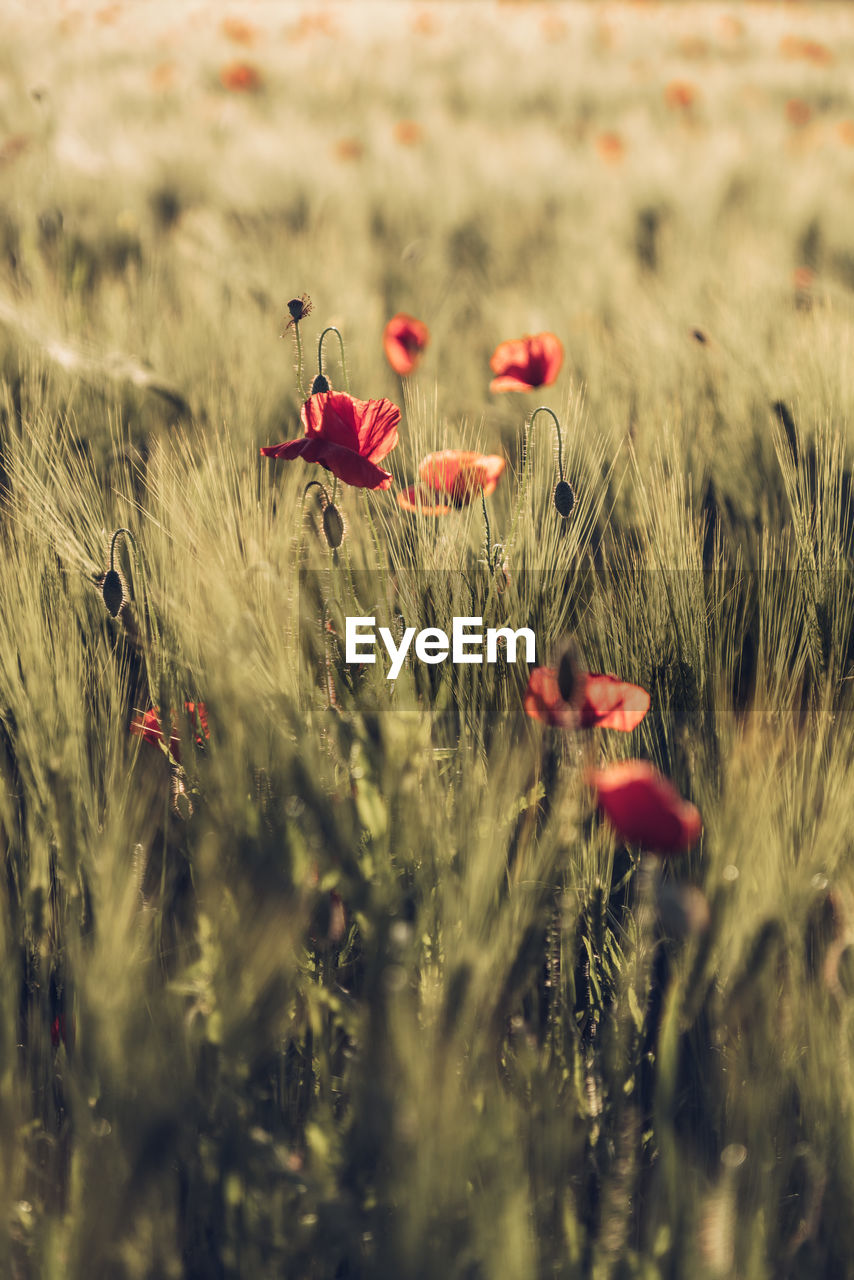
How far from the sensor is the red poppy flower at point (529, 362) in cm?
96

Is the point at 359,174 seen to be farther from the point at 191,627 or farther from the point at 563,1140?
the point at 563,1140

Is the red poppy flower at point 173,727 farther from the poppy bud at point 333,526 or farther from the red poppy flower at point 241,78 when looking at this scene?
the red poppy flower at point 241,78

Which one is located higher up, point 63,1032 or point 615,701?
point 615,701

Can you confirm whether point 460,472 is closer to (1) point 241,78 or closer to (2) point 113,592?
(2) point 113,592

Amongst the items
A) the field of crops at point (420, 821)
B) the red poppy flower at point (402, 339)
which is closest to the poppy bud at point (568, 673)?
the field of crops at point (420, 821)

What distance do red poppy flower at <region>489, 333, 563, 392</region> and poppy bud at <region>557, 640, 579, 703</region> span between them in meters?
0.49

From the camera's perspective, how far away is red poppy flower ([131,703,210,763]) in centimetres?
65

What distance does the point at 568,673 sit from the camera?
0.54 meters

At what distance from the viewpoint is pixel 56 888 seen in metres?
0.62

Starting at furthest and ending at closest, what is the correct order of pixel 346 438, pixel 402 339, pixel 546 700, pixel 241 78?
pixel 241 78
pixel 402 339
pixel 346 438
pixel 546 700

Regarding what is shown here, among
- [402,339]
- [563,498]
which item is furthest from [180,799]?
[402,339]

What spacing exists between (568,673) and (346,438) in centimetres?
28

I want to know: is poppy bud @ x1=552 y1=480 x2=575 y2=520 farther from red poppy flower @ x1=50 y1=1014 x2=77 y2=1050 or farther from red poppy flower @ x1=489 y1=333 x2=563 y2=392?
red poppy flower @ x1=50 y1=1014 x2=77 y2=1050

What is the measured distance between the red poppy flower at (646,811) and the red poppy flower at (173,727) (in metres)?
0.28
